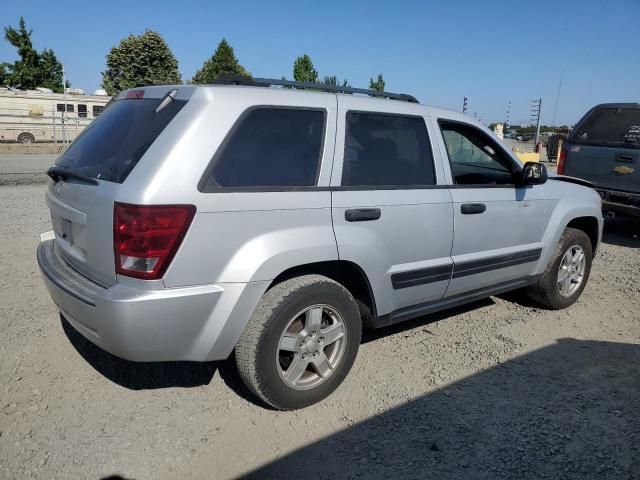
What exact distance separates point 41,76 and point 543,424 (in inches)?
1848

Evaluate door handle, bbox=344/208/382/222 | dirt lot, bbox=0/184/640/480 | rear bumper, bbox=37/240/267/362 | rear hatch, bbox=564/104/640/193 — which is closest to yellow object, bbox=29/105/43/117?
dirt lot, bbox=0/184/640/480

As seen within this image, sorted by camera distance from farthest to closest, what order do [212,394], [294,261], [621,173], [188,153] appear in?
[621,173], [212,394], [294,261], [188,153]

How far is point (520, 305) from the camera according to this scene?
4.86 meters

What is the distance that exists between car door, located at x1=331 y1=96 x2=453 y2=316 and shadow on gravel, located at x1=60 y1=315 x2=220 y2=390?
50.4 inches

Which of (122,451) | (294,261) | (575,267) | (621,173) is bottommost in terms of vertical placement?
(122,451)

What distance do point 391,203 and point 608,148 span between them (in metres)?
5.74

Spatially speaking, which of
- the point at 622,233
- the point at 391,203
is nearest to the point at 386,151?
the point at 391,203

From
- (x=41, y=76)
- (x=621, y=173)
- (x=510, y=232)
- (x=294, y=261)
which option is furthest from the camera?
(x=41, y=76)

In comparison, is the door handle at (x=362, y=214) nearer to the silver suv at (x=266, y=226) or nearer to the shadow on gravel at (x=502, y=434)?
the silver suv at (x=266, y=226)

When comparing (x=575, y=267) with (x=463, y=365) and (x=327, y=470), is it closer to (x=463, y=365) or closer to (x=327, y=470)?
(x=463, y=365)

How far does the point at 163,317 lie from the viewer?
2.45 m

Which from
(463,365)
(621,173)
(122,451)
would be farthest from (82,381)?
(621,173)

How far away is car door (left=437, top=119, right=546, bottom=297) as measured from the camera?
12.0 feet

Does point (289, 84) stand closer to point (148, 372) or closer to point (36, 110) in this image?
point (148, 372)
